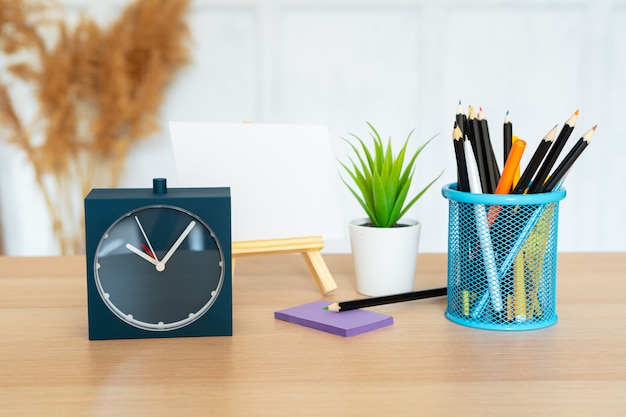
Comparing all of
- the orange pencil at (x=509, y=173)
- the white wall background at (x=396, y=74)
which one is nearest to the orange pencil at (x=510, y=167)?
the orange pencil at (x=509, y=173)

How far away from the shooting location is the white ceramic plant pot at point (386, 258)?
0.92 m

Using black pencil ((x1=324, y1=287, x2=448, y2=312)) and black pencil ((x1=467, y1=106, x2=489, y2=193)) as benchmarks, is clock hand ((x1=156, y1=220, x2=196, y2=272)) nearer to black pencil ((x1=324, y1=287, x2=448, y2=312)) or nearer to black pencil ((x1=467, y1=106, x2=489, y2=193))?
black pencil ((x1=324, y1=287, x2=448, y2=312))

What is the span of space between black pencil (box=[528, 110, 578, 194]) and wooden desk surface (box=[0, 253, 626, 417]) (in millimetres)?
159

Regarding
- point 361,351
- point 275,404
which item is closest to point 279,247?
point 361,351

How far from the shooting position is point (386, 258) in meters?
0.92

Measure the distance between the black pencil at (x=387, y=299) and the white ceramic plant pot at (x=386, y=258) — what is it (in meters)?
0.05

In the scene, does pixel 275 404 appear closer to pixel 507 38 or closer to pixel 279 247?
pixel 279 247

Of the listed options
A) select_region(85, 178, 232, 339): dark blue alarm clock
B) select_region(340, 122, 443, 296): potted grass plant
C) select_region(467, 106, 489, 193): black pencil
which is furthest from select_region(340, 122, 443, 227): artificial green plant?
select_region(85, 178, 232, 339): dark blue alarm clock

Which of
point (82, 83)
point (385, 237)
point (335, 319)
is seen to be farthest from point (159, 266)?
point (82, 83)

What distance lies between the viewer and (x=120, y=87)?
8.41 ft

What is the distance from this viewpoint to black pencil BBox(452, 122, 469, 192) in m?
0.78

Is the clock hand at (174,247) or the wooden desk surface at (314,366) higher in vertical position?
the clock hand at (174,247)

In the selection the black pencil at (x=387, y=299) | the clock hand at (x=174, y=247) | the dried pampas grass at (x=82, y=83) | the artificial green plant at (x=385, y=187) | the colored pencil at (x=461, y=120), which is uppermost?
the dried pampas grass at (x=82, y=83)

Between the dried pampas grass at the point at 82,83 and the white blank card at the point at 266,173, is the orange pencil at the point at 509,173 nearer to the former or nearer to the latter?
the white blank card at the point at 266,173
